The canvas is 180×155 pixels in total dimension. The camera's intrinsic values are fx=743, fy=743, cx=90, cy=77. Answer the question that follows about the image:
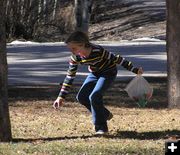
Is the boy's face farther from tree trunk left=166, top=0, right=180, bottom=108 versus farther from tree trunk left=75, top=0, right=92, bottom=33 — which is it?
tree trunk left=75, top=0, right=92, bottom=33

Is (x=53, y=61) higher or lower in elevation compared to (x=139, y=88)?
lower

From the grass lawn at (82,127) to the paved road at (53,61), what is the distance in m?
2.44

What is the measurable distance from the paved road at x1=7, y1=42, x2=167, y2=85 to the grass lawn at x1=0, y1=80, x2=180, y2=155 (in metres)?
2.44

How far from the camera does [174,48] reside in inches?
441

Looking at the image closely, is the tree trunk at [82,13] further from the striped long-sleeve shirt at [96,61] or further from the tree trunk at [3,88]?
the tree trunk at [3,88]

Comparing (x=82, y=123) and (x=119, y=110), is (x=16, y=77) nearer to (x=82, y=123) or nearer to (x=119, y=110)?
(x=119, y=110)

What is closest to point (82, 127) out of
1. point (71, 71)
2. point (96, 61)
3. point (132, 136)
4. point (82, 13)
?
point (132, 136)

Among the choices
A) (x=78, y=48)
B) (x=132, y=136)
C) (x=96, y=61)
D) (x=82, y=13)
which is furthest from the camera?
(x=82, y=13)

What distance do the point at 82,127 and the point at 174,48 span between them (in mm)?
2442

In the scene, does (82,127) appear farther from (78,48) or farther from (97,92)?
(78,48)

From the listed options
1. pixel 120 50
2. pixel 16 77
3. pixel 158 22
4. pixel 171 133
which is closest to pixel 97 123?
pixel 171 133

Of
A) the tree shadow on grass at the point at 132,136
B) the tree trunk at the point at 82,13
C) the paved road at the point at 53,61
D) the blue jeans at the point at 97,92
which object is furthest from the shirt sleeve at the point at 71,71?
the tree trunk at the point at 82,13

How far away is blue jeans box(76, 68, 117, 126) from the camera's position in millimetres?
8502

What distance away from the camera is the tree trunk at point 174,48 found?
11.2m
